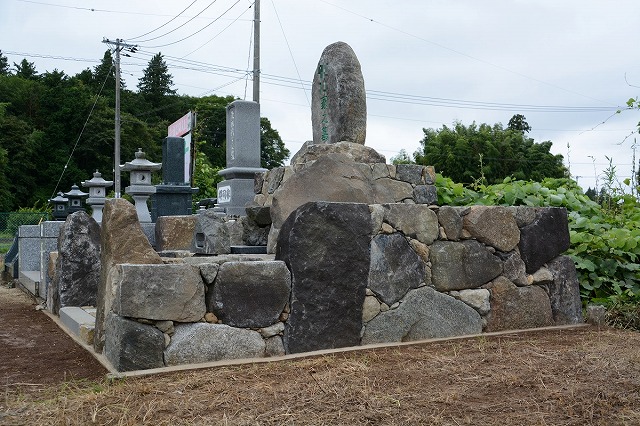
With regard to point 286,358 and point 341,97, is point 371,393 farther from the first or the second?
point 341,97

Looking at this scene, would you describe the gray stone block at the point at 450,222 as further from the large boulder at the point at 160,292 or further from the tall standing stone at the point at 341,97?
the large boulder at the point at 160,292

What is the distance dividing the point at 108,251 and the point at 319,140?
329 centimetres

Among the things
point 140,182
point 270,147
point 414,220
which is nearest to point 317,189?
point 414,220

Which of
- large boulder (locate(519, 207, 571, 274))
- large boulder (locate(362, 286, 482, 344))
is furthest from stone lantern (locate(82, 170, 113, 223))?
large boulder (locate(519, 207, 571, 274))

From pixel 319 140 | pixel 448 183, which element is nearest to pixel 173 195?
pixel 319 140

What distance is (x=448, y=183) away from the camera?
7637 mm

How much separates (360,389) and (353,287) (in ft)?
4.50

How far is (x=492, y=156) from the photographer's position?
32094mm

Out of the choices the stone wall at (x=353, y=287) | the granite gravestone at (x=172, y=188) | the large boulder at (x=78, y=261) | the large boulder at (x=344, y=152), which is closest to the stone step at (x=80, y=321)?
the large boulder at (x=78, y=261)

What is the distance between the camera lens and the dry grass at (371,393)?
329cm

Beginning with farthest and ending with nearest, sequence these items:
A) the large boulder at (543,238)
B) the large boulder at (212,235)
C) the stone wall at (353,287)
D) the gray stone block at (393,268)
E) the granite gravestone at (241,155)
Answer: the granite gravestone at (241,155), the large boulder at (212,235), the large boulder at (543,238), the gray stone block at (393,268), the stone wall at (353,287)

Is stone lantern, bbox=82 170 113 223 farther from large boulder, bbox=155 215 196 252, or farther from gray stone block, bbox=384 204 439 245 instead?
gray stone block, bbox=384 204 439 245

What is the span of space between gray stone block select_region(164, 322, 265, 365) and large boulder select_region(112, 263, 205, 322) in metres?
0.10

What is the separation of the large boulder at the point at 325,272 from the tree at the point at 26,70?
42.3m
